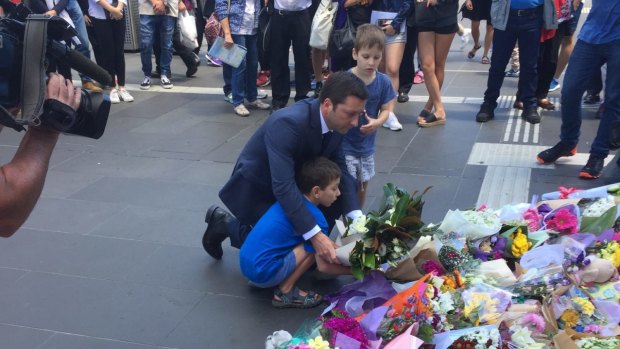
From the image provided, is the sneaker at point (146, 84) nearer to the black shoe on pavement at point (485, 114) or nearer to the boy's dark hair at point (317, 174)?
the black shoe on pavement at point (485, 114)

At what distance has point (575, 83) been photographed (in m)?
5.27

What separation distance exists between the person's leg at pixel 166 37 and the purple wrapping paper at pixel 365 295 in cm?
598

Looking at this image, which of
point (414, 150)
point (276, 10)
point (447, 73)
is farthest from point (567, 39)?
point (276, 10)

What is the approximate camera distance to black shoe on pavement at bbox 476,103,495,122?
682 cm

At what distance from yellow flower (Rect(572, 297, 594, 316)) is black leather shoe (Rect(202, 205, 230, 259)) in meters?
2.03

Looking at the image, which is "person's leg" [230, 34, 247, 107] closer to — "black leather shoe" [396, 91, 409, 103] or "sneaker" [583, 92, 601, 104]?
"black leather shoe" [396, 91, 409, 103]

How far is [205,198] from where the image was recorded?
520 centimetres

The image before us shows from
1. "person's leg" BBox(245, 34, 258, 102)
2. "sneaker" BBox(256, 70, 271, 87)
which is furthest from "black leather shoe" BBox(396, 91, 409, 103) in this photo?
"sneaker" BBox(256, 70, 271, 87)

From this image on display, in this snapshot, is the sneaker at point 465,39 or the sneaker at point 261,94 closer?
the sneaker at point 261,94

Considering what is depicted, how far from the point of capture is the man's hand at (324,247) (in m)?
3.58

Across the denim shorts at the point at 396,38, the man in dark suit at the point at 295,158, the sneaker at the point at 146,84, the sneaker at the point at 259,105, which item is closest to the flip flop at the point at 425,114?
the denim shorts at the point at 396,38

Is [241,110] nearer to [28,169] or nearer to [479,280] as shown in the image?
[479,280]

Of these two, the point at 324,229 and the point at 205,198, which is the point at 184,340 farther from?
the point at 205,198

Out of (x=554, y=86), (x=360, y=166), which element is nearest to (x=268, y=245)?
(x=360, y=166)
